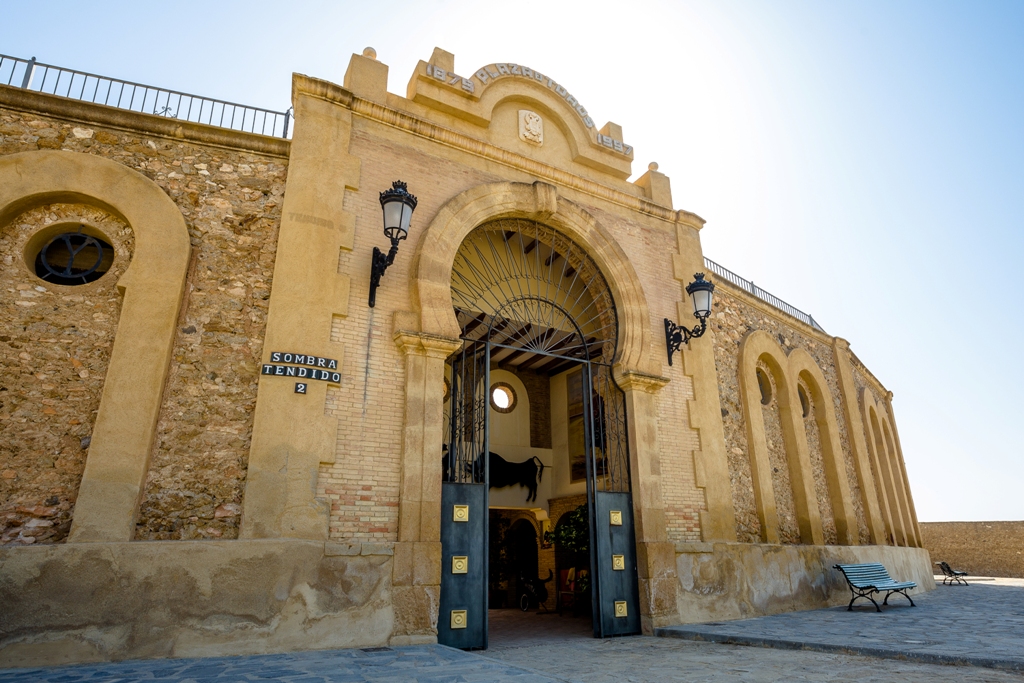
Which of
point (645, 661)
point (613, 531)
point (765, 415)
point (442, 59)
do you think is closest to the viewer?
point (645, 661)

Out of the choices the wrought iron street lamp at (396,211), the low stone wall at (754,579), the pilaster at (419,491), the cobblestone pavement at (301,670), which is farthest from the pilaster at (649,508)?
the wrought iron street lamp at (396,211)

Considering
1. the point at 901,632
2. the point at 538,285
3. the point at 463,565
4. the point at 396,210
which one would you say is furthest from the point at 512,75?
the point at 901,632

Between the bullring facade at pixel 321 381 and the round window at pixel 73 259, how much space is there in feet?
0.11

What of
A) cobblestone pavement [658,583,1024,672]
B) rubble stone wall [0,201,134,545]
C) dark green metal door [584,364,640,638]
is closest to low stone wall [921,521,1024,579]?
Answer: cobblestone pavement [658,583,1024,672]

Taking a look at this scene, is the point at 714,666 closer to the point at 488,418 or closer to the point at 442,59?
the point at 488,418

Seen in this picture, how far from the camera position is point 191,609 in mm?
5879

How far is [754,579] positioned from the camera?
996 cm

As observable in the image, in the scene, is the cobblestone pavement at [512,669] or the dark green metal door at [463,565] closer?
the cobblestone pavement at [512,669]

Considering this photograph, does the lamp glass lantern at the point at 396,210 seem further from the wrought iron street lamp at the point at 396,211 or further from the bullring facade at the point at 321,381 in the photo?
the bullring facade at the point at 321,381

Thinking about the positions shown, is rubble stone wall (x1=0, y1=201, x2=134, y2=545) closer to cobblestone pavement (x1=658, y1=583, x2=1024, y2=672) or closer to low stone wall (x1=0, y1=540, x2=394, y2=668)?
low stone wall (x1=0, y1=540, x2=394, y2=668)

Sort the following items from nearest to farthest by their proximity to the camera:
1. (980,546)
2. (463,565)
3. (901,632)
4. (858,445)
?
1. (901,632)
2. (463,565)
3. (858,445)
4. (980,546)

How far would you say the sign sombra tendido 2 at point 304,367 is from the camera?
7.00 meters

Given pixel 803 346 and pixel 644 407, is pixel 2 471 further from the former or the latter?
pixel 803 346

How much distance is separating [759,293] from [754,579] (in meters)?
7.19
